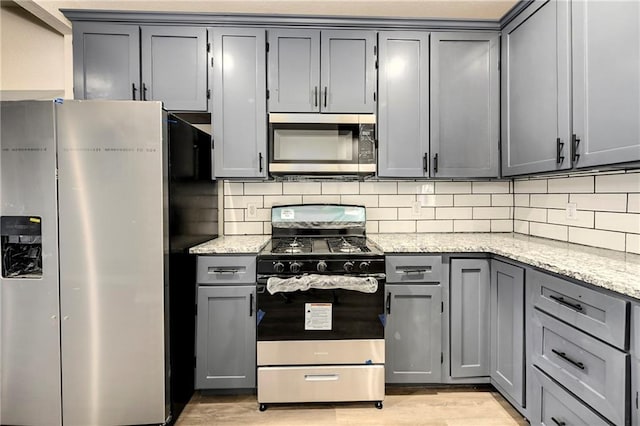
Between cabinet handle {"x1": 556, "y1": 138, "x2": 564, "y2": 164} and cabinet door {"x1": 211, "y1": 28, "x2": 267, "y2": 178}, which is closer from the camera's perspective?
cabinet handle {"x1": 556, "y1": 138, "x2": 564, "y2": 164}

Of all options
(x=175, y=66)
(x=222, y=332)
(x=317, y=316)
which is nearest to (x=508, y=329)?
(x=317, y=316)

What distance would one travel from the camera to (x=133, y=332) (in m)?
1.71

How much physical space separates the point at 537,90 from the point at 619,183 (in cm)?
68

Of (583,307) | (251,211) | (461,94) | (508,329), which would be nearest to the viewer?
(583,307)

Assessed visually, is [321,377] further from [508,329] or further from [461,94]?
[461,94]

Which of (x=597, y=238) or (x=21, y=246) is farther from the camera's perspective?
(x=597, y=238)

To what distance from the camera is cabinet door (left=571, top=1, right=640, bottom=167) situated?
4.55ft

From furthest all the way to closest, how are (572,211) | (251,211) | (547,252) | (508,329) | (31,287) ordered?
(251,211) < (572,211) < (508,329) < (547,252) < (31,287)

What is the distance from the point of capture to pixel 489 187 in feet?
8.89

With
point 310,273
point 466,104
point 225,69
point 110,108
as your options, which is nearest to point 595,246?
point 466,104

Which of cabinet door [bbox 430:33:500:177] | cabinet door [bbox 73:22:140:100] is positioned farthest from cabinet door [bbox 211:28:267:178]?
cabinet door [bbox 430:33:500:177]

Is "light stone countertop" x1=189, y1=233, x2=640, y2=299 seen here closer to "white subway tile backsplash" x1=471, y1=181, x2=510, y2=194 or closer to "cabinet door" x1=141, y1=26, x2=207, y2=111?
"white subway tile backsplash" x1=471, y1=181, x2=510, y2=194

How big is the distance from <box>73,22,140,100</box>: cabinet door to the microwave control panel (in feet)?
5.08

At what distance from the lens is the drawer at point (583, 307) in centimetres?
116
